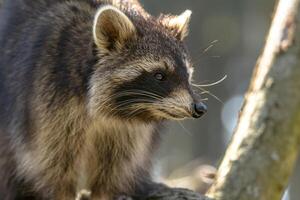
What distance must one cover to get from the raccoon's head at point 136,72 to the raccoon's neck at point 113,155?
0.81 feet

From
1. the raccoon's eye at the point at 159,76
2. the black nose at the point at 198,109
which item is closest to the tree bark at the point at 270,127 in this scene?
the black nose at the point at 198,109

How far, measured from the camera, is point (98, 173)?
8.32 metres

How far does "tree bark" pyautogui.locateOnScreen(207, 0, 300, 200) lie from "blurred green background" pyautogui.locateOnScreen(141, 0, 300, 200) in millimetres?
8747

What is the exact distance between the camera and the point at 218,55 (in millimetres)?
17891

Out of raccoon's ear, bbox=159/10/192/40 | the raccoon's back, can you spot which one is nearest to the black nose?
raccoon's ear, bbox=159/10/192/40

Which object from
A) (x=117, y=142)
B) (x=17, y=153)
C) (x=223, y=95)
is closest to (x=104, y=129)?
(x=117, y=142)

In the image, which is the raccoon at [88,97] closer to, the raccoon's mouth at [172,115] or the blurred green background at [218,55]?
the raccoon's mouth at [172,115]

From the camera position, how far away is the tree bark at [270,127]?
7609 mm

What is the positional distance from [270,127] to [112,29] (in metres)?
1.46

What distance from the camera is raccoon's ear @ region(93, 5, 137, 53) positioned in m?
7.84

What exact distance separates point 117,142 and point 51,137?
0.56 meters

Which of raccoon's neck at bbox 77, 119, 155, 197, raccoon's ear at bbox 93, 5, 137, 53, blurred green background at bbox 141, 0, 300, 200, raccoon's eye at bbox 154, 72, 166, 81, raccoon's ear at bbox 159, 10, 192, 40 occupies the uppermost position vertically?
blurred green background at bbox 141, 0, 300, 200

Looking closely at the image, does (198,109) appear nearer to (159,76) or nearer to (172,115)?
(172,115)

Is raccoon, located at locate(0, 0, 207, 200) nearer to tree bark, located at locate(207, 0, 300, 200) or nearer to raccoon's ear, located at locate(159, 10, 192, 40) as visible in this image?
raccoon's ear, located at locate(159, 10, 192, 40)
